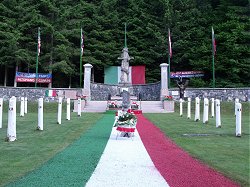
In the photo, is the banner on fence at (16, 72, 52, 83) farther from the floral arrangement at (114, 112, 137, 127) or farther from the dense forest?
the floral arrangement at (114, 112, 137, 127)

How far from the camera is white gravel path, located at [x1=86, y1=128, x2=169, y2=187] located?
5039mm

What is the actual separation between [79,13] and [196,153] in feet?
125

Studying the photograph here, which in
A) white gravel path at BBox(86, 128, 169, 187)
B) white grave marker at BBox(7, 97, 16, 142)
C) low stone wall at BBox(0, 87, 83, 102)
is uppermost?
low stone wall at BBox(0, 87, 83, 102)

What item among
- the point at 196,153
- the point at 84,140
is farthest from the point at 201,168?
the point at 84,140

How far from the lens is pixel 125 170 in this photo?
5949 mm

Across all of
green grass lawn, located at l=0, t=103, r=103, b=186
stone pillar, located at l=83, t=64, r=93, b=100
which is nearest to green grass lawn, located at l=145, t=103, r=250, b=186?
green grass lawn, located at l=0, t=103, r=103, b=186

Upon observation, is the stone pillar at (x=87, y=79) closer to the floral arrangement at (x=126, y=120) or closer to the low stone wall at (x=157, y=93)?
the low stone wall at (x=157, y=93)

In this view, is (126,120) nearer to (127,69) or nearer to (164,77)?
(164,77)

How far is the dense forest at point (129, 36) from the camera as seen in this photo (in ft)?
122

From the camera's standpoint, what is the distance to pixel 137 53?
42562 mm

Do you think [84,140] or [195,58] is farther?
[195,58]

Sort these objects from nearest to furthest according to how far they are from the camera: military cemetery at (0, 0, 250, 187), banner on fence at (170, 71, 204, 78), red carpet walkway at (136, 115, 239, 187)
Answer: red carpet walkway at (136, 115, 239, 187) → military cemetery at (0, 0, 250, 187) → banner on fence at (170, 71, 204, 78)

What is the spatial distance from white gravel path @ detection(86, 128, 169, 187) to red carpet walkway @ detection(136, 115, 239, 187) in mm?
168

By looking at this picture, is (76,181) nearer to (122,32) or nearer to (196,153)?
(196,153)
